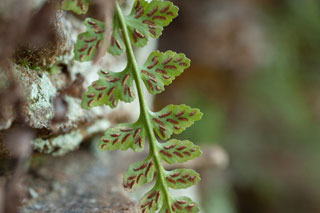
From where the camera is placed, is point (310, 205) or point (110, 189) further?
point (310, 205)

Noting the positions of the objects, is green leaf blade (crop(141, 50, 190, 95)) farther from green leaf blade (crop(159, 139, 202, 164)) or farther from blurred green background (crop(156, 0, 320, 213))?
blurred green background (crop(156, 0, 320, 213))

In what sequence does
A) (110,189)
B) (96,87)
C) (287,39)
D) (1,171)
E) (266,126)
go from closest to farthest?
(96,87) → (1,171) → (110,189) → (287,39) → (266,126)

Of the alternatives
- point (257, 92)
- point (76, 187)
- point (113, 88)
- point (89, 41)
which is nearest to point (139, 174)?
point (113, 88)

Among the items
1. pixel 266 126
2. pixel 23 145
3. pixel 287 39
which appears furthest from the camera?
pixel 266 126

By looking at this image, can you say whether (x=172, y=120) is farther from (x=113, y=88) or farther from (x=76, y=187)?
(x=76, y=187)

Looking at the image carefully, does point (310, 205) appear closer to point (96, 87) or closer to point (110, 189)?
point (110, 189)

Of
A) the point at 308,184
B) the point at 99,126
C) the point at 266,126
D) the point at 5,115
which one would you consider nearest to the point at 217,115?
the point at 266,126

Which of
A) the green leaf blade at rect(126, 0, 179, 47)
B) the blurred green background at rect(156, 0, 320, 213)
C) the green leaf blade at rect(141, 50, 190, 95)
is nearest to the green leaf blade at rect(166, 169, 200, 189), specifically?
the green leaf blade at rect(141, 50, 190, 95)

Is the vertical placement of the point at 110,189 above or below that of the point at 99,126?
below
